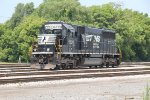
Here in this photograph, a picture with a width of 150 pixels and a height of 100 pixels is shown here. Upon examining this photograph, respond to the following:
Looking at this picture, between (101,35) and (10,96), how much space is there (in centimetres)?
2518

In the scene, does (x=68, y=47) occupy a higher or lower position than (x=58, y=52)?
higher

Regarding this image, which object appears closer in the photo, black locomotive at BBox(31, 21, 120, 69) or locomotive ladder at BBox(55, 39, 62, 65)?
locomotive ladder at BBox(55, 39, 62, 65)

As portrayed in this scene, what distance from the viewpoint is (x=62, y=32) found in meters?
32.1

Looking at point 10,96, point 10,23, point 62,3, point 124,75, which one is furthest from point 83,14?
point 10,96

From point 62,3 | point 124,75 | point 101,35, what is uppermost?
point 62,3

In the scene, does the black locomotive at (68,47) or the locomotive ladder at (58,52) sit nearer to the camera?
the locomotive ladder at (58,52)

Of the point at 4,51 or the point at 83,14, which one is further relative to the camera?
the point at 83,14

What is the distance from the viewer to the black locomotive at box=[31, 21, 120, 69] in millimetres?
31297

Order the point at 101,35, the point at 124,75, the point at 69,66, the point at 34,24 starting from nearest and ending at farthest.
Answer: the point at 124,75 → the point at 69,66 → the point at 101,35 → the point at 34,24

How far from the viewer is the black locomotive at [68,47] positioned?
103ft

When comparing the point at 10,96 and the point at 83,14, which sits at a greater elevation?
the point at 83,14

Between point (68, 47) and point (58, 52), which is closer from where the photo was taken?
point (58, 52)

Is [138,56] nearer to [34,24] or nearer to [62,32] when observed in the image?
[34,24]

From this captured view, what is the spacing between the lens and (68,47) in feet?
107
